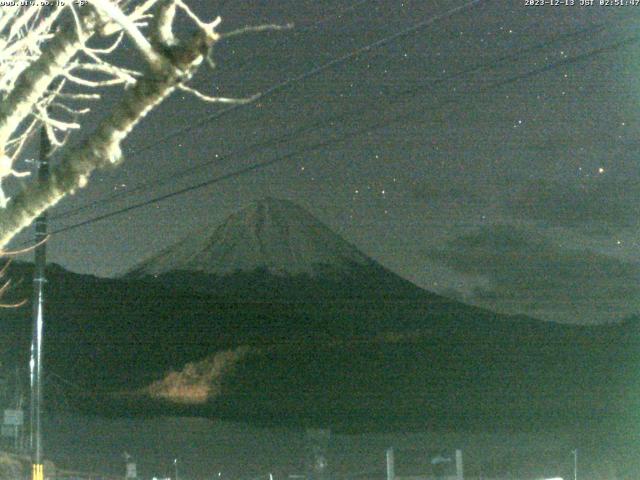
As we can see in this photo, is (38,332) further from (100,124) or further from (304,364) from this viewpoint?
(304,364)

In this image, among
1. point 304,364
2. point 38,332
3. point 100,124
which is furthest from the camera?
point 304,364

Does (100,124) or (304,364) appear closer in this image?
(100,124)

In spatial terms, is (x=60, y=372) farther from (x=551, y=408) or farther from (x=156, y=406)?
(x=551, y=408)

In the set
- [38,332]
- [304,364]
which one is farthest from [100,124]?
[304,364]

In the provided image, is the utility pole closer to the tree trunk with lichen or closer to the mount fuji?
the tree trunk with lichen

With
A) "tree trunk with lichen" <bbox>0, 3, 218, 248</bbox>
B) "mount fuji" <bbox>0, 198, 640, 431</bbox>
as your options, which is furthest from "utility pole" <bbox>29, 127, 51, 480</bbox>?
"mount fuji" <bbox>0, 198, 640, 431</bbox>

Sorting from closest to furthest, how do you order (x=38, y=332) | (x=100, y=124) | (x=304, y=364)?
(x=100, y=124) → (x=38, y=332) → (x=304, y=364)

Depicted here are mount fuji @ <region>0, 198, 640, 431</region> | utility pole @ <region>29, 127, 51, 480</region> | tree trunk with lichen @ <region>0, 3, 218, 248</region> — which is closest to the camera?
tree trunk with lichen @ <region>0, 3, 218, 248</region>

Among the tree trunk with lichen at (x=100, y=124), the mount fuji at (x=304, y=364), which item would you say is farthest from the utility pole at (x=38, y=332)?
the mount fuji at (x=304, y=364)

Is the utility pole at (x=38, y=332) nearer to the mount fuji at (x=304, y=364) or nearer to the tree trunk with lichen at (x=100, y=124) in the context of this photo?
the tree trunk with lichen at (x=100, y=124)
